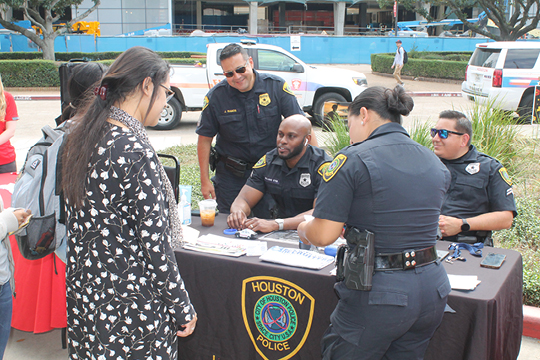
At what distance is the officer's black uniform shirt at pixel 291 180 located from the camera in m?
3.73

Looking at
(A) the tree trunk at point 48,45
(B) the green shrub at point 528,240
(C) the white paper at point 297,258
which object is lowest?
(B) the green shrub at point 528,240

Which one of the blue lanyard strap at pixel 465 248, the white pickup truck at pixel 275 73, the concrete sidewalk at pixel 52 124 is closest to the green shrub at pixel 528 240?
the concrete sidewalk at pixel 52 124

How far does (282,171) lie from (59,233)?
1670 mm

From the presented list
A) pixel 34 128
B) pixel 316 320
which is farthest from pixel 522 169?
pixel 34 128

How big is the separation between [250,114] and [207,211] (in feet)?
3.65

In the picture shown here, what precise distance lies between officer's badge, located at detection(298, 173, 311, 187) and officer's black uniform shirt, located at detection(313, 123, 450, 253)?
5.48ft

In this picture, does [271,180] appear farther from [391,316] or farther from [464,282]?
[391,316]

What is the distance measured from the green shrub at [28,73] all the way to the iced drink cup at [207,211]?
54.2 feet

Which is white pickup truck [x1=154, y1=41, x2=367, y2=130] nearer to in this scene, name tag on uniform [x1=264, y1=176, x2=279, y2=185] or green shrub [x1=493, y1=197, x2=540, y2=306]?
green shrub [x1=493, y1=197, x2=540, y2=306]

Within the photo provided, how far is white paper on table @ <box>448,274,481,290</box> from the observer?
2.40 m

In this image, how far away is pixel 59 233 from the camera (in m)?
2.80

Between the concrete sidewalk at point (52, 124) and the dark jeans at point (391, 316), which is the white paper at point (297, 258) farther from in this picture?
the concrete sidewalk at point (52, 124)

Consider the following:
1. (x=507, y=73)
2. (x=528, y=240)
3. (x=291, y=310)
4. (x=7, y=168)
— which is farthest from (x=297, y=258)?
(x=507, y=73)

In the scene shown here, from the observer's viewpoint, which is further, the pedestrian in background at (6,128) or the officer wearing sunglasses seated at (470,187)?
the pedestrian in background at (6,128)
